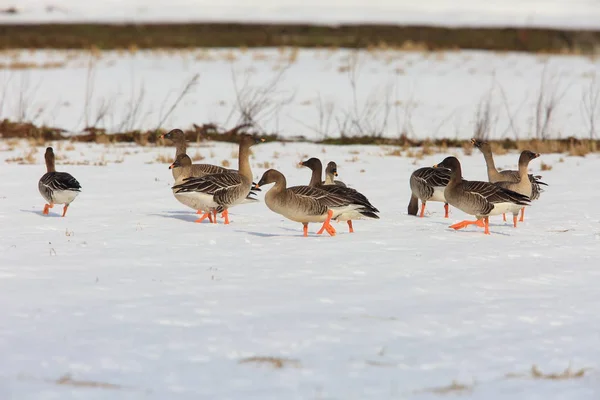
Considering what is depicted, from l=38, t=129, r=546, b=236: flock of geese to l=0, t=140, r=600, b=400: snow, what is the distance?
0.36m

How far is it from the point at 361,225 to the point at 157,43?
41836 millimetres

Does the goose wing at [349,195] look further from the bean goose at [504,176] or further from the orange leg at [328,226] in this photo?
the bean goose at [504,176]

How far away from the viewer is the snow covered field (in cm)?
2934

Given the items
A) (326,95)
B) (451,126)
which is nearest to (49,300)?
(451,126)

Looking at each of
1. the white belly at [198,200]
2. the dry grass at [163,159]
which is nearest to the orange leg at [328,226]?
the white belly at [198,200]

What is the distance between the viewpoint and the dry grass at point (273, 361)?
6.73 metres

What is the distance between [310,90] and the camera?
115ft

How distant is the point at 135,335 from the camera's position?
738 centimetres

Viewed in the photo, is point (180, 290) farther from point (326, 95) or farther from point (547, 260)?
point (326, 95)

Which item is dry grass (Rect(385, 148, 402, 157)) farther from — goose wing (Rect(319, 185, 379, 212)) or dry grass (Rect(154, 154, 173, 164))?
goose wing (Rect(319, 185, 379, 212))

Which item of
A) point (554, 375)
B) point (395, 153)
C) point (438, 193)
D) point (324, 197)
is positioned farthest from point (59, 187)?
A: point (395, 153)

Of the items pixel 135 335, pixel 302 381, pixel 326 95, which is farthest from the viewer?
pixel 326 95

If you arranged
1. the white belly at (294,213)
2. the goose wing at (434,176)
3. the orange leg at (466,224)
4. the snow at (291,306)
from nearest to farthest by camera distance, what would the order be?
the snow at (291,306) < the white belly at (294,213) < the orange leg at (466,224) < the goose wing at (434,176)

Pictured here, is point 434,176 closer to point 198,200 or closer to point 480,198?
point 480,198
